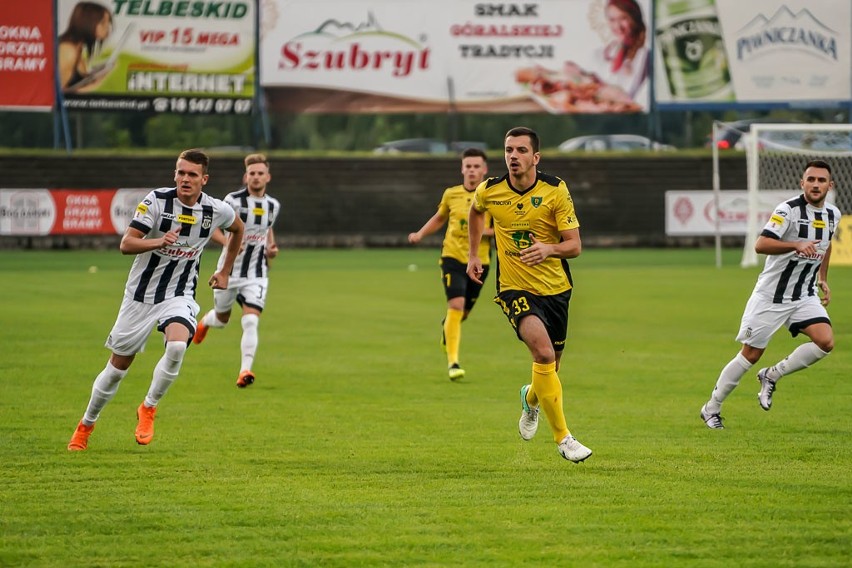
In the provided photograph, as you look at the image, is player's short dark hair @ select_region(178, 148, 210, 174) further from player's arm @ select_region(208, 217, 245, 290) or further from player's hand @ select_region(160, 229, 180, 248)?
player's arm @ select_region(208, 217, 245, 290)

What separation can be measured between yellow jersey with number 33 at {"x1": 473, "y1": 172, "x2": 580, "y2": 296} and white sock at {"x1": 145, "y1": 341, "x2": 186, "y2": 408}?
2.17 metres

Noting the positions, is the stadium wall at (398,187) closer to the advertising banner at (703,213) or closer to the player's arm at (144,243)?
the advertising banner at (703,213)

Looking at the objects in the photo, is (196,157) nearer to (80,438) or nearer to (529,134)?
(80,438)

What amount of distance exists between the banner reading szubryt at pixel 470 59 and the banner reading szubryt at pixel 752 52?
0.91 m

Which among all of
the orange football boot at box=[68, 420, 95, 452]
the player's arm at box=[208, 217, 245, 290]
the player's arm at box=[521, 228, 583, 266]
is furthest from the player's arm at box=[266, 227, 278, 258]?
the player's arm at box=[521, 228, 583, 266]

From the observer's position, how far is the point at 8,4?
36562 mm

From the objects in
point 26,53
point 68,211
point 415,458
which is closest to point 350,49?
point 26,53

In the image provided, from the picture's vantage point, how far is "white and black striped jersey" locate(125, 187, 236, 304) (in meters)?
9.02

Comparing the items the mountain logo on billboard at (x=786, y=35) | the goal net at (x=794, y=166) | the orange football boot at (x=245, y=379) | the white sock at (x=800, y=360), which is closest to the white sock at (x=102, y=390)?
the orange football boot at (x=245, y=379)

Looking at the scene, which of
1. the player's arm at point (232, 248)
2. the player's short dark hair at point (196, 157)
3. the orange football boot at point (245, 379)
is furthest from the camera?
the orange football boot at point (245, 379)

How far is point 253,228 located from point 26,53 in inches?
1006

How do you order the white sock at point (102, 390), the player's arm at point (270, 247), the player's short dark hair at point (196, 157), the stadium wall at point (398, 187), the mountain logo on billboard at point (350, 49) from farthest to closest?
the mountain logo on billboard at point (350, 49) → the stadium wall at point (398, 187) → the player's arm at point (270, 247) → the white sock at point (102, 390) → the player's short dark hair at point (196, 157)

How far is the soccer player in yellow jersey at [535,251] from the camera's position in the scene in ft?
27.9

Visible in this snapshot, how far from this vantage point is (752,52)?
38.7 m
